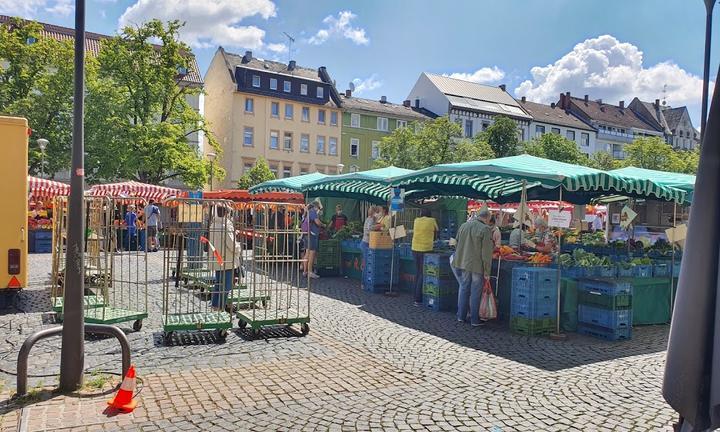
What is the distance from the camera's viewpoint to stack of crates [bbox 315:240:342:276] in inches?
571

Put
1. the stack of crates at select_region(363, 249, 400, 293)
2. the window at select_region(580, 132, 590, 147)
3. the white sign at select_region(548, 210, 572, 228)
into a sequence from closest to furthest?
the white sign at select_region(548, 210, 572, 228) → the stack of crates at select_region(363, 249, 400, 293) → the window at select_region(580, 132, 590, 147)

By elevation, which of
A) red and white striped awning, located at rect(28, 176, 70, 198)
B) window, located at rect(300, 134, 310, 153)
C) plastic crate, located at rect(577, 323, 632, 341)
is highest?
window, located at rect(300, 134, 310, 153)

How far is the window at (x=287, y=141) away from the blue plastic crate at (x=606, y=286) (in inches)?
1761

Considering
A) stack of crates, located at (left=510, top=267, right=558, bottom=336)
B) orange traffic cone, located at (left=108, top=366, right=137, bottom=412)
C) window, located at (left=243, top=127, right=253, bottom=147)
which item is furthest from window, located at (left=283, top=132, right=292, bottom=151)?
orange traffic cone, located at (left=108, top=366, right=137, bottom=412)

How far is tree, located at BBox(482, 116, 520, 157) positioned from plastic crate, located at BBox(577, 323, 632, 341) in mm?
38224

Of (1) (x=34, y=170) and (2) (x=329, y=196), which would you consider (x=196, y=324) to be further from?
(1) (x=34, y=170)

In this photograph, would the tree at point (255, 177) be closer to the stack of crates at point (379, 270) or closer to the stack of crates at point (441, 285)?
the stack of crates at point (379, 270)

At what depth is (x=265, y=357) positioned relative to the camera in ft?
21.4

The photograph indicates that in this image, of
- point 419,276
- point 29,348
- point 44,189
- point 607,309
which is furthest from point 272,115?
point 29,348

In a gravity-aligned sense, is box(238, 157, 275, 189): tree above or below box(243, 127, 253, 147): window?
below

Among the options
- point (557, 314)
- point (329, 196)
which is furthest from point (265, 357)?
point (329, 196)

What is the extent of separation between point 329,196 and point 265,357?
11.7 metres

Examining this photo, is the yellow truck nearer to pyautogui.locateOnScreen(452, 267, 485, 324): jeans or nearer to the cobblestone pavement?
the cobblestone pavement

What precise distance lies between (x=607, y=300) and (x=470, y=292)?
6.68ft
